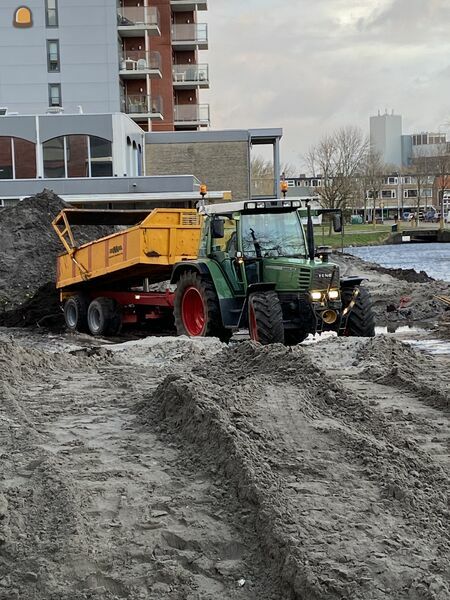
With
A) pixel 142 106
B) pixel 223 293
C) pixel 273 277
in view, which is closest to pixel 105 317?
pixel 223 293

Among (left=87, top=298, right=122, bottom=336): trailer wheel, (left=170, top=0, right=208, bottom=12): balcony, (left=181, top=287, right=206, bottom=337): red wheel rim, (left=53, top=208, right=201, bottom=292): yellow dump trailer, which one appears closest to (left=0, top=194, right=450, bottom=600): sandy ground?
(left=181, top=287, right=206, bottom=337): red wheel rim

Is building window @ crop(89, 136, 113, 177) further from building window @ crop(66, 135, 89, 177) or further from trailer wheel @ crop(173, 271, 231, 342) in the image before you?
trailer wheel @ crop(173, 271, 231, 342)

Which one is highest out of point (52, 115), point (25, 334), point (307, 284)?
point (52, 115)

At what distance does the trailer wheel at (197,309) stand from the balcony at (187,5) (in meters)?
58.5

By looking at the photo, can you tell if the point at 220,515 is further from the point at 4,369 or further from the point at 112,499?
the point at 4,369

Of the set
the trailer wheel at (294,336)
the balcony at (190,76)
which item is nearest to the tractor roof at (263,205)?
the trailer wheel at (294,336)

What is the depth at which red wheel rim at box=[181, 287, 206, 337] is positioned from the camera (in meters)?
16.1

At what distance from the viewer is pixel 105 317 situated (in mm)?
18453

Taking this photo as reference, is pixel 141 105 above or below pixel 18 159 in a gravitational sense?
above

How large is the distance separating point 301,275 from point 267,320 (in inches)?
39.9

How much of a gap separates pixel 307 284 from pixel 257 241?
129 centimetres

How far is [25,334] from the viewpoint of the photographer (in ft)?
63.1

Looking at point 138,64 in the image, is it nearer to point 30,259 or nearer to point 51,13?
point 51,13

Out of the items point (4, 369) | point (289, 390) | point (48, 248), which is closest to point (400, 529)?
point (289, 390)
